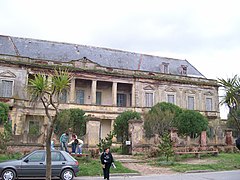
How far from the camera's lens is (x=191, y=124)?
22.9 m

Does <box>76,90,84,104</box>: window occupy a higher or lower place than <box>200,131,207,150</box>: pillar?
higher

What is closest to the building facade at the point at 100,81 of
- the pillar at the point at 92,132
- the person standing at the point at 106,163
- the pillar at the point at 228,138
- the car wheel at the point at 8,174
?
the pillar at the point at 92,132

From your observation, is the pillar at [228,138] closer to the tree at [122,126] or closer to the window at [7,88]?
the tree at [122,126]

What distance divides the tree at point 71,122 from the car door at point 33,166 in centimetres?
758

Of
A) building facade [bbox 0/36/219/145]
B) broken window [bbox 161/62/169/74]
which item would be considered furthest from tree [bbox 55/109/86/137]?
broken window [bbox 161/62/169/74]

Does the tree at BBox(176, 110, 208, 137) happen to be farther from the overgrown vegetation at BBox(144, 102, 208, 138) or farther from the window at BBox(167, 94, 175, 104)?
the window at BBox(167, 94, 175, 104)

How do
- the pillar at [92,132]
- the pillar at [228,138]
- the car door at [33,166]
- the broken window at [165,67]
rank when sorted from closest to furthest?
1. the car door at [33,166]
2. the pillar at [92,132]
3. the pillar at [228,138]
4. the broken window at [165,67]

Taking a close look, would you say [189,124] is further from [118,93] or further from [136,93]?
[118,93]

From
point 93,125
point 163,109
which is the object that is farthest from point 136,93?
point 93,125

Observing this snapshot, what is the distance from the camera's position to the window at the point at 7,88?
2788 cm

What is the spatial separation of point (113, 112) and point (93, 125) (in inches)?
526

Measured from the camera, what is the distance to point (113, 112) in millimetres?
31641

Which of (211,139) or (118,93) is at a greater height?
(118,93)

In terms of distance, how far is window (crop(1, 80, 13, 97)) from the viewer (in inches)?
1097
